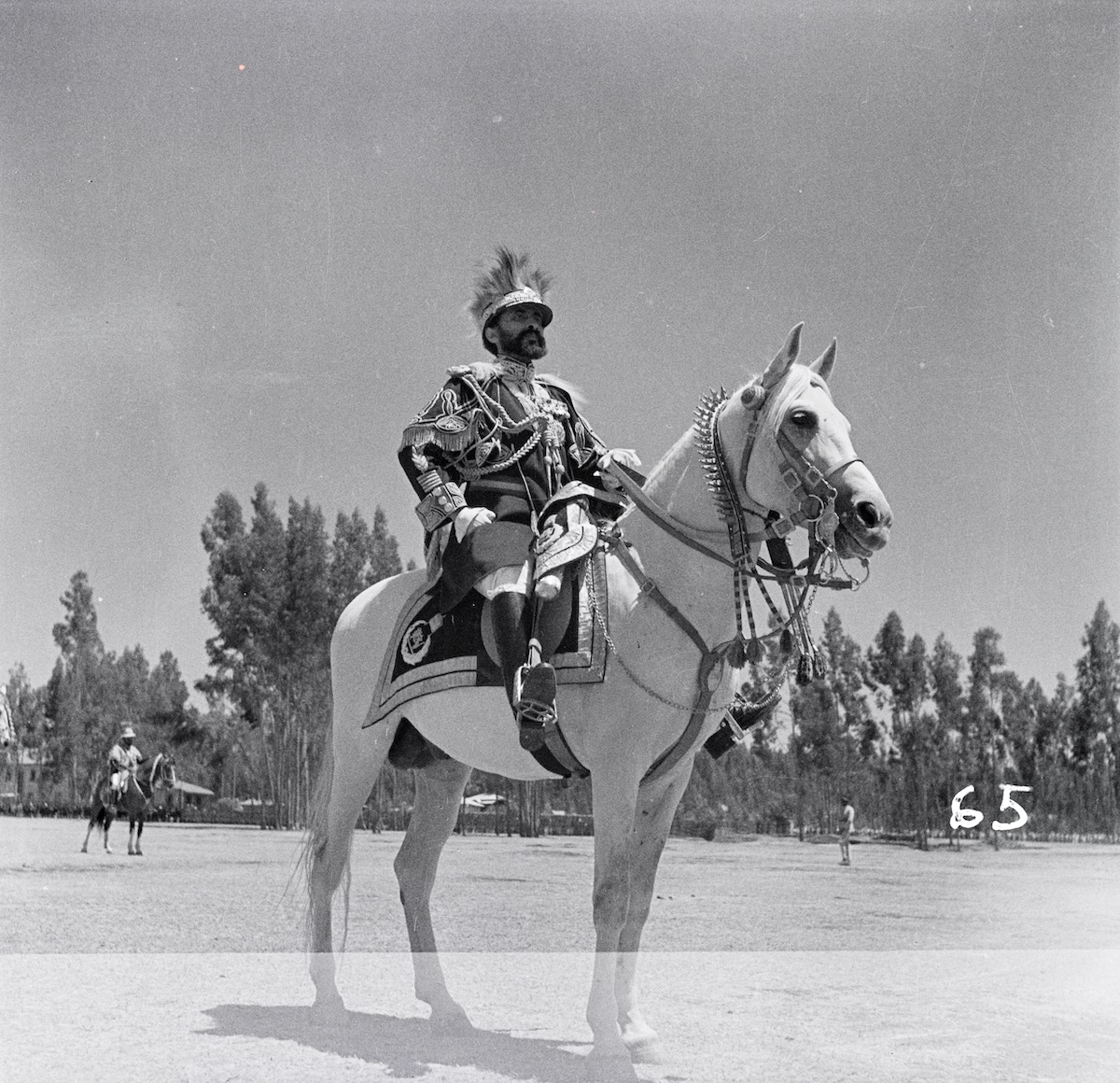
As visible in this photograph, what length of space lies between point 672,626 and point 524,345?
153cm

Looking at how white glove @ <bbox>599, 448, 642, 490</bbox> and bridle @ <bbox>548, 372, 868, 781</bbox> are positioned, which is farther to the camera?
white glove @ <bbox>599, 448, 642, 490</bbox>

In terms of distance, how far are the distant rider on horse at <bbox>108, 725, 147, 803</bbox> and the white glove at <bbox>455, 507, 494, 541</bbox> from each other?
13.5 m

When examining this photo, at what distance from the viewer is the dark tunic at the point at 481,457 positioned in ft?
15.4

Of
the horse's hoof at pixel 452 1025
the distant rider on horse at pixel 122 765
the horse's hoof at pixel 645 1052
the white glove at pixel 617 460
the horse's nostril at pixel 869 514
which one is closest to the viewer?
the horse's nostril at pixel 869 514

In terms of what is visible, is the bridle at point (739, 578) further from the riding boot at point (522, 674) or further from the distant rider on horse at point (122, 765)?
the distant rider on horse at point (122, 765)

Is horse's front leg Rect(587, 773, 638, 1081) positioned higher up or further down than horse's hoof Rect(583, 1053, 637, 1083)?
higher up

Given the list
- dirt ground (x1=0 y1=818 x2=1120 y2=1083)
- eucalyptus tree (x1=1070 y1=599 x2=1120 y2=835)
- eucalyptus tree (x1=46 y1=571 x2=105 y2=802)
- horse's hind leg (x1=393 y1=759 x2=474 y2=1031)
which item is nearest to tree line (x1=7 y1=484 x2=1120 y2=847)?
eucalyptus tree (x1=1070 y1=599 x2=1120 y2=835)

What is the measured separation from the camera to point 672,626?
4.28m

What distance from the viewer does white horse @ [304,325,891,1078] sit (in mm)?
3891

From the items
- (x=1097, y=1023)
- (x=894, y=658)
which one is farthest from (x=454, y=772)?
(x=894, y=658)

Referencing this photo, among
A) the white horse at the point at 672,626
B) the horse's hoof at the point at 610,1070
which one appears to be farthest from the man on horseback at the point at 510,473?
the horse's hoof at the point at 610,1070

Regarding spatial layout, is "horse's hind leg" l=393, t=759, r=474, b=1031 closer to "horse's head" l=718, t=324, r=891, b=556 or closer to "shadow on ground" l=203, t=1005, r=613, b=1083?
"shadow on ground" l=203, t=1005, r=613, b=1083

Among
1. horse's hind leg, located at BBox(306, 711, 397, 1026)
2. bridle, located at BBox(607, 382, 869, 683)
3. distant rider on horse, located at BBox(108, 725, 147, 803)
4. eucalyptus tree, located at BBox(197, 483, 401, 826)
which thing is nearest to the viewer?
bridle, located at BBox(607, 382, 869, 683)

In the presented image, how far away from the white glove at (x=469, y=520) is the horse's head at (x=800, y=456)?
1.04 m
